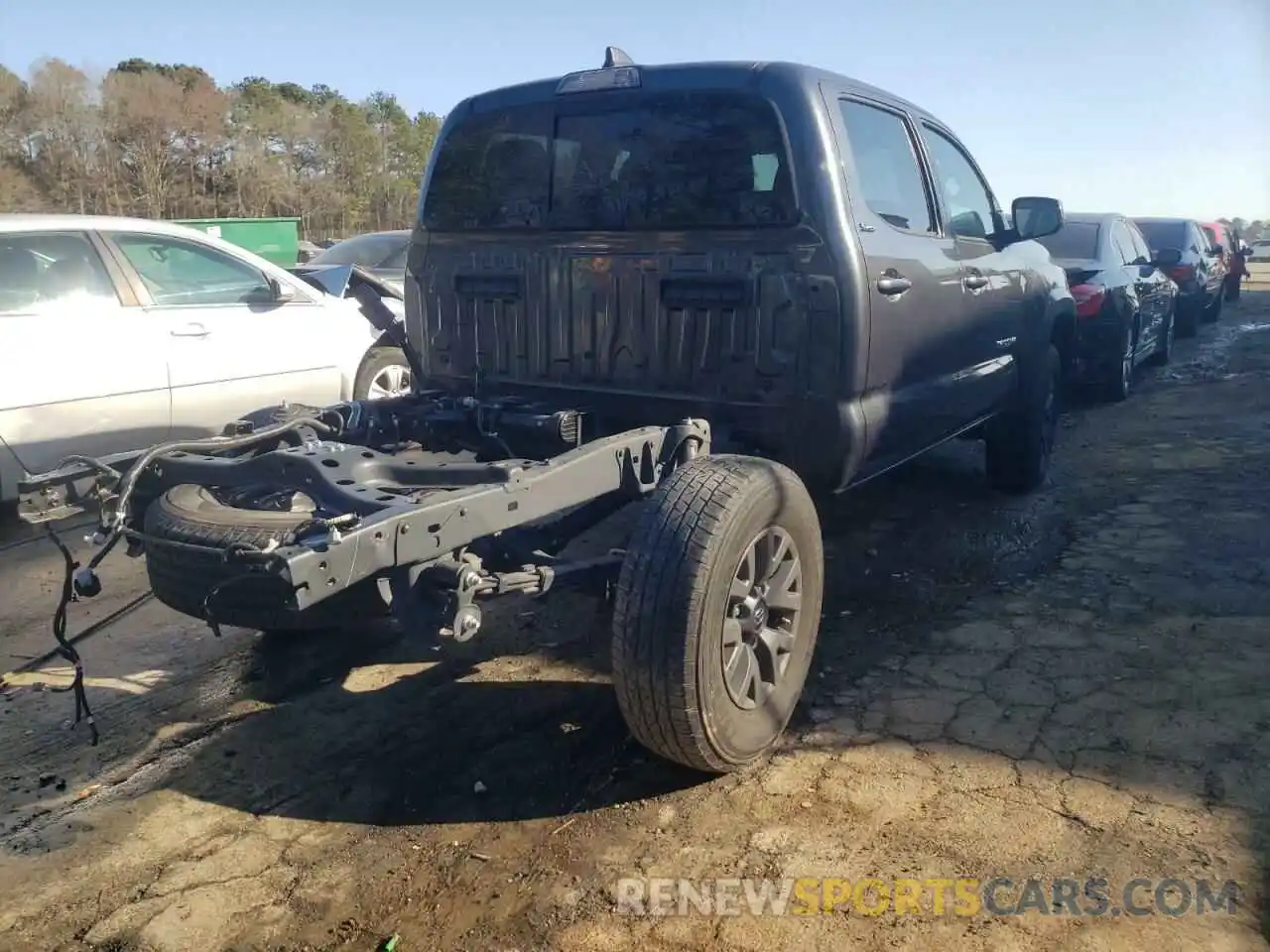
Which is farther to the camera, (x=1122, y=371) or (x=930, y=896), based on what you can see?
(x=1122, y=371)

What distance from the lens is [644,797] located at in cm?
293

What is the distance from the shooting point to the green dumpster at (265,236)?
65.3 ft

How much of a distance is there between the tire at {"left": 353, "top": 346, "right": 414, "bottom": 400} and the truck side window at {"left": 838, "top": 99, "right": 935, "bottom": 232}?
3.68 metres

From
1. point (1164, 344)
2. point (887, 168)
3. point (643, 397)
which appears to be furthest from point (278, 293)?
→ point (1164, 344)

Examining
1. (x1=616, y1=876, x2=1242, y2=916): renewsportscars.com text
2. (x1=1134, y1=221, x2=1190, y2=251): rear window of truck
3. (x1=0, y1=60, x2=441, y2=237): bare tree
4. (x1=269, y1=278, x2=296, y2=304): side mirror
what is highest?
(x1=0, y1=60, x2=441, y2=237): bare tree

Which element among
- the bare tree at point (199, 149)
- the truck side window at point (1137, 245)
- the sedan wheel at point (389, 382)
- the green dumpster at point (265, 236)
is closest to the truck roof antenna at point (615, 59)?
the sedan wheel at point (389, 382)

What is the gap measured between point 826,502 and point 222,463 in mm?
3777

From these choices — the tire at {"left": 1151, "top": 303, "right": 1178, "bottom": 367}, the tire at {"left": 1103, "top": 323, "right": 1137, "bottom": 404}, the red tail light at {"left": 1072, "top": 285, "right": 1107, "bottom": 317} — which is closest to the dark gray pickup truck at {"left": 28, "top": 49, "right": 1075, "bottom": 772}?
the red tail light at {"left": 1072, "top": 285, "right": 1107, "bottom": 317}

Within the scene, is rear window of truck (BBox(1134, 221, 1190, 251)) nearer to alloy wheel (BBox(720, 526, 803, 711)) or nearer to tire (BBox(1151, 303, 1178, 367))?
tire (BBox(1151, 303, 1178, 367))

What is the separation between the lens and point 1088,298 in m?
8.34

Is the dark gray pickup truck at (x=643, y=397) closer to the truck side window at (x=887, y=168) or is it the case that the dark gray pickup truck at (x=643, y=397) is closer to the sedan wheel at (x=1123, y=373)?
the truck side window at (x=887, y=168)

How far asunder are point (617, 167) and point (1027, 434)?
3142 millimetres

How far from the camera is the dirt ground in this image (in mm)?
2428

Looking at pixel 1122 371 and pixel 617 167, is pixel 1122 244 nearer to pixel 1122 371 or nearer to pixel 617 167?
pixel 1122 371
